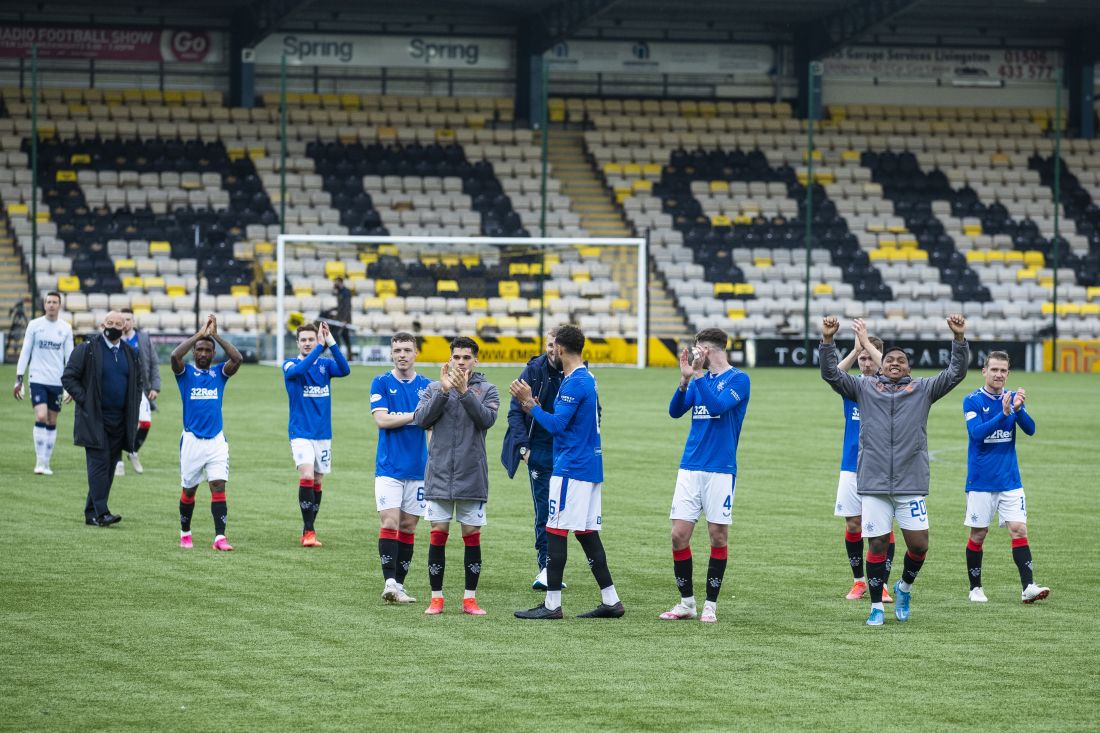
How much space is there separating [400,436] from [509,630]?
1.80 meters

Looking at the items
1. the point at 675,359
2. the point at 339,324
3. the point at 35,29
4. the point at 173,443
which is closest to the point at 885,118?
the point at 675,359

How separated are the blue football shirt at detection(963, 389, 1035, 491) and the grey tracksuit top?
39.8 inches

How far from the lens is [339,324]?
4047 cm

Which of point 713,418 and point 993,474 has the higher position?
point 713,418

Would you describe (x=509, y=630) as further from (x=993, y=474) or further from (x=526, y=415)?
(x=993, y=474)

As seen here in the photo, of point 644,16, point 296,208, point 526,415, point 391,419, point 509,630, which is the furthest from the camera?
point 644,16

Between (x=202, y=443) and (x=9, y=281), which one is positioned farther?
(x=9, y=281)

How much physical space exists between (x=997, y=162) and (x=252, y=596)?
47.2 meters

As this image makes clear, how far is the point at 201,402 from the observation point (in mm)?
14156

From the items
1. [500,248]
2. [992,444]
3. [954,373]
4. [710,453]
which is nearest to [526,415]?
[710,453]

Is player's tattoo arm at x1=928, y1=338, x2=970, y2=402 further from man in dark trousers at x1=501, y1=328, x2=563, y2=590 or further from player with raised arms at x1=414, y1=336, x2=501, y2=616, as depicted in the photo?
player with raised arms at x1=414, y1=336, x2=501, y2=616

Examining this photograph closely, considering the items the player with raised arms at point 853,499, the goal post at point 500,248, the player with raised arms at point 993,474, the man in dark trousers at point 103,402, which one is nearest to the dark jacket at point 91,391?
the man in dark trousers at point 103,402

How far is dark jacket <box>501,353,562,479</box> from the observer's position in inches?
479

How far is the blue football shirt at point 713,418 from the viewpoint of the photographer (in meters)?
10.9
